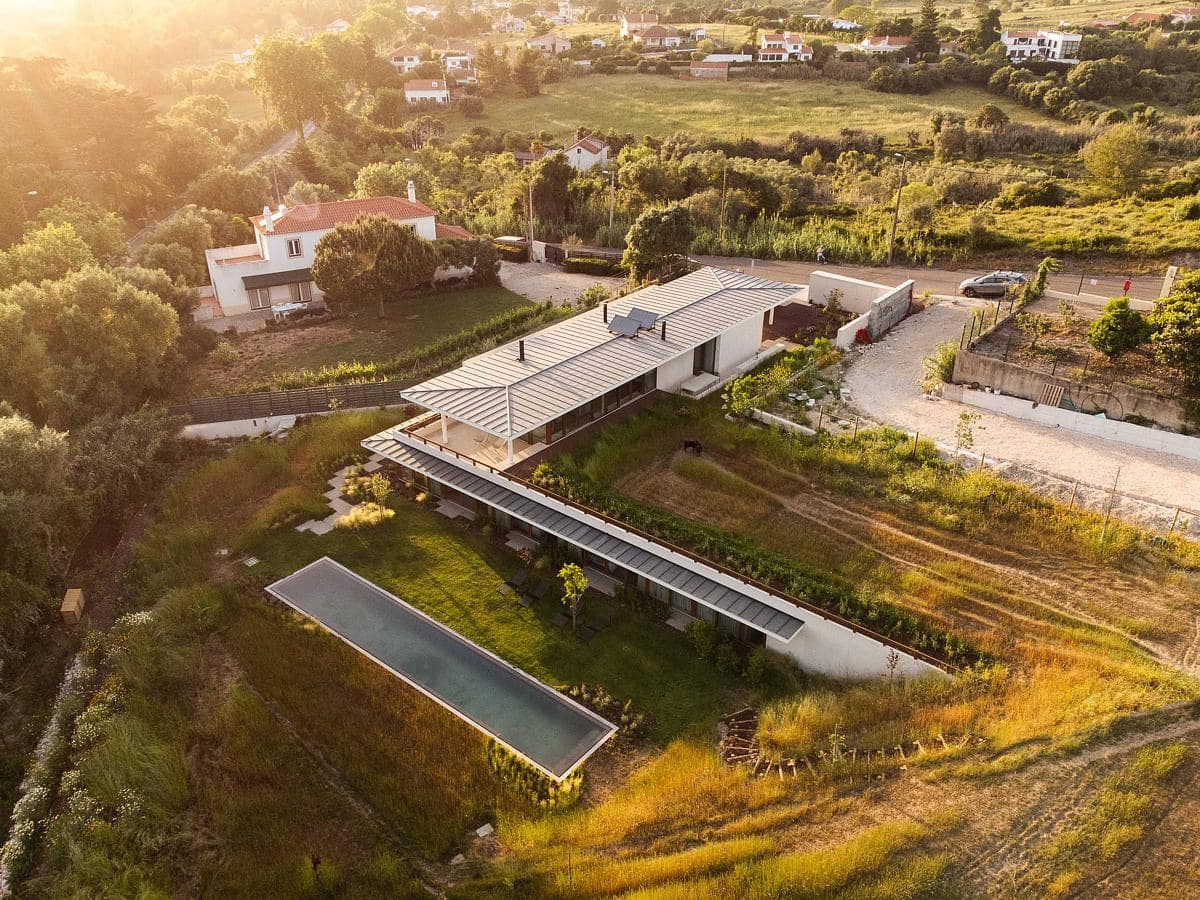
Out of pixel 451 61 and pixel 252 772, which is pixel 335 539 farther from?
pixel 451 61

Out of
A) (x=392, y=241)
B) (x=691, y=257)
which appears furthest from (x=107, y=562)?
(x=691, y=257)

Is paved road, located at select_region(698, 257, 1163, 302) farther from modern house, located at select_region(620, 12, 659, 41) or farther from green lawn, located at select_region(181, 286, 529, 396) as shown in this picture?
modern house, located at select_region(620, 12, 659, 41)

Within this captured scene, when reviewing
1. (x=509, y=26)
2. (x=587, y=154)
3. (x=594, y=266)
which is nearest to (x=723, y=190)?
(x=594, y=266)

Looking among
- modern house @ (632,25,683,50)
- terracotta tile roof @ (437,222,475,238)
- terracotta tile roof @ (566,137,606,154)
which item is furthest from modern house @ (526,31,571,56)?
terracotta tile roof @ (437,222,475,238)

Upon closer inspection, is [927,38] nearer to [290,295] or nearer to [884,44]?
[884,44]

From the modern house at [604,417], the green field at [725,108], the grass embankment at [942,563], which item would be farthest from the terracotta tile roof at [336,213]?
the green field at [725,108]

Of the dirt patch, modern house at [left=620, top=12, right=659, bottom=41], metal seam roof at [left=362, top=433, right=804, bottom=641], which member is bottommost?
metal seam roof at [left=362, top=433, right=804, bottom=641]
